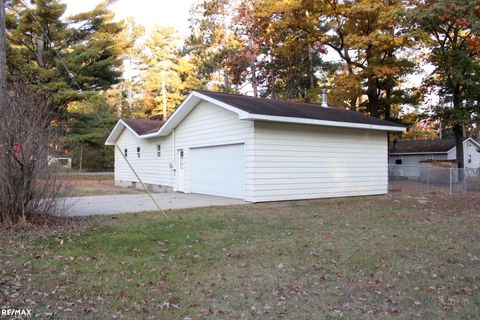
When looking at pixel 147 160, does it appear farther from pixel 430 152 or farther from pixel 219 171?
pixel 430 152

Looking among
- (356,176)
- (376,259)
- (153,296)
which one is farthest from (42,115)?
(356,176)

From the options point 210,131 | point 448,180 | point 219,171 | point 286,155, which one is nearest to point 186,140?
point 210,131

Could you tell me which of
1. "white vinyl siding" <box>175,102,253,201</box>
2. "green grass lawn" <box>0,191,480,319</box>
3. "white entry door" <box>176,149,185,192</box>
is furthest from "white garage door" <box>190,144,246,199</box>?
"green grass lawn" <box>0,191,480,319</box>

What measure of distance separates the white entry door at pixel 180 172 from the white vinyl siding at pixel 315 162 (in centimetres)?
551

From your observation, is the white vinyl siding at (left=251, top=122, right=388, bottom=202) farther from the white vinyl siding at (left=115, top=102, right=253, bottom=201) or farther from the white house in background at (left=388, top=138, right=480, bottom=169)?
the white house in background at (left=388, top=138, right=480, bottom=169)

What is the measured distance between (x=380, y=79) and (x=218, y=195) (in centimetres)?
1754

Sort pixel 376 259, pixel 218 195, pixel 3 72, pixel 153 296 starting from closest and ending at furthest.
Result: 1. pixel 153 296
2. pixel 376 259
3. pixel 3 72
4. pixel 218 195

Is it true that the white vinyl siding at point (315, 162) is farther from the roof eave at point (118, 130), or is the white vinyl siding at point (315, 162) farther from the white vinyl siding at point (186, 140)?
the roof eave at point (118, 130)

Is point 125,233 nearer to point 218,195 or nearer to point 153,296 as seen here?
point 153,296

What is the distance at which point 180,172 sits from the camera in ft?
58.9

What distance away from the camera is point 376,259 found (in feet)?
20.5

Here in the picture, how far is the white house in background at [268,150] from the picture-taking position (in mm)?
13039

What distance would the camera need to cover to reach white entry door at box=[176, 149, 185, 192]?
17.7 metres

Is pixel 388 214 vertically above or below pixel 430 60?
below
